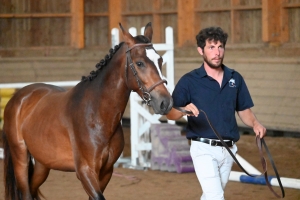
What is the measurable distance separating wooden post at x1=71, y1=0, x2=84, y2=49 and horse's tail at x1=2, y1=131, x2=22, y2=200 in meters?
7.69

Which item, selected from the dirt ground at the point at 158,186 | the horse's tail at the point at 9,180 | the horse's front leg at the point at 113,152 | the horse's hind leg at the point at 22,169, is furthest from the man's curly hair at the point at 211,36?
the dirt ground at the point at 158,186

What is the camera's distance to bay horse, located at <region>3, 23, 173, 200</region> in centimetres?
456

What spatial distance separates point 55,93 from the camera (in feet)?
18.7

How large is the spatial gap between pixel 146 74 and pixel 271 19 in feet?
22.6

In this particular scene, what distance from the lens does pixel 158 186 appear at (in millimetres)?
7672

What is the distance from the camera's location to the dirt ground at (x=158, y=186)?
707 cm

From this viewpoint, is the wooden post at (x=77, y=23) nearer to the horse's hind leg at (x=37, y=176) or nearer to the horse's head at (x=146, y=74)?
the horse's hind leg at (x=37, y=176)

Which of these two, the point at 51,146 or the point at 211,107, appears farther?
the point at 51,146

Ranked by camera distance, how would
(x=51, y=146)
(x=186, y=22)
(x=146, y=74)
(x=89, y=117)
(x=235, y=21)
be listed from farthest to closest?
(x=186, y=22), (x=235, y=21), (x=51, y=146), (x=89, y=117), (x=146, y=74)

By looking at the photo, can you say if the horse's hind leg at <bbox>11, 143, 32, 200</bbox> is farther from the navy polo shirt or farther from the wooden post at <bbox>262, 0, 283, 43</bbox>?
the wooden post at <bbox>262, 0, 283, 43</bbox>

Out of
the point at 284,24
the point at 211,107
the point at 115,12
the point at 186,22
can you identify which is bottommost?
the point at 211,107

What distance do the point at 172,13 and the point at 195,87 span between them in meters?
8.41

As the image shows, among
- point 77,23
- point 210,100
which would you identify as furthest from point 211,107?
point 77,23

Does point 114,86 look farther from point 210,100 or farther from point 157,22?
point 157,22
